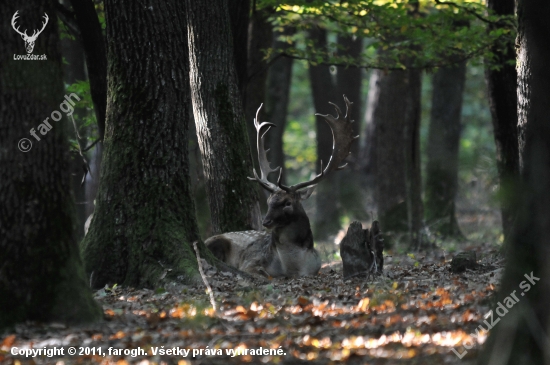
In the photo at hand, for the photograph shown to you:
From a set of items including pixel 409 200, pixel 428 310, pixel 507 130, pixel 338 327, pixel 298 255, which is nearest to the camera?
pixel 338 327

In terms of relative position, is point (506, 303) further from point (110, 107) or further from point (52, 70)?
point (110, 107)

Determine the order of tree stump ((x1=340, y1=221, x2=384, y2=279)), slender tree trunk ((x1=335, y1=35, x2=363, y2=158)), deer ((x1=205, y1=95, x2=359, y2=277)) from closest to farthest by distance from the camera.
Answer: tree stump ((x1=340, y1=221, x2=384, y2=279))
deer ((x1=205, y1=95, x2=359, y2=277))
slender tree trunk ((x1=335, y1=35, x2=363, y2=158))

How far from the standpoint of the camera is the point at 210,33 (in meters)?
11.5

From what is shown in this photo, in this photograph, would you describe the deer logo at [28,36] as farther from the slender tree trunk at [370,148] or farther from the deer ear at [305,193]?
the slender tree trunk at [370,148]

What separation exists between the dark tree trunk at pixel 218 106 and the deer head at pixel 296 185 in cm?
39

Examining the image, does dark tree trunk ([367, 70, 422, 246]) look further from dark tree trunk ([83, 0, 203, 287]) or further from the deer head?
dark tree trunk ([83, 0, 203, 287])

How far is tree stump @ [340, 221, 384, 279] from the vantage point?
932 cm

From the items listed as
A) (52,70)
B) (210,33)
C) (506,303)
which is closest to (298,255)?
(210,33)

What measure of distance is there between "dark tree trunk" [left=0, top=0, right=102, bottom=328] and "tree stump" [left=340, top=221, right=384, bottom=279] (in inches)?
152

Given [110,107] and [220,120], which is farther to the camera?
[220,120]

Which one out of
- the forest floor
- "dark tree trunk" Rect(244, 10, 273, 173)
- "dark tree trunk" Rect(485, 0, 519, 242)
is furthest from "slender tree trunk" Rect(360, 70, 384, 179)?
the forest floor

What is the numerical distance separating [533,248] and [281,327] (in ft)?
8.15

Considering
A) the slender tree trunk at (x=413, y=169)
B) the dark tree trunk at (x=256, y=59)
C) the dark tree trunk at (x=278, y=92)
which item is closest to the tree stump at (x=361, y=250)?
the slender tree trunk at (x=413, y=169)

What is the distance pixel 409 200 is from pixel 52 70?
411 inches
